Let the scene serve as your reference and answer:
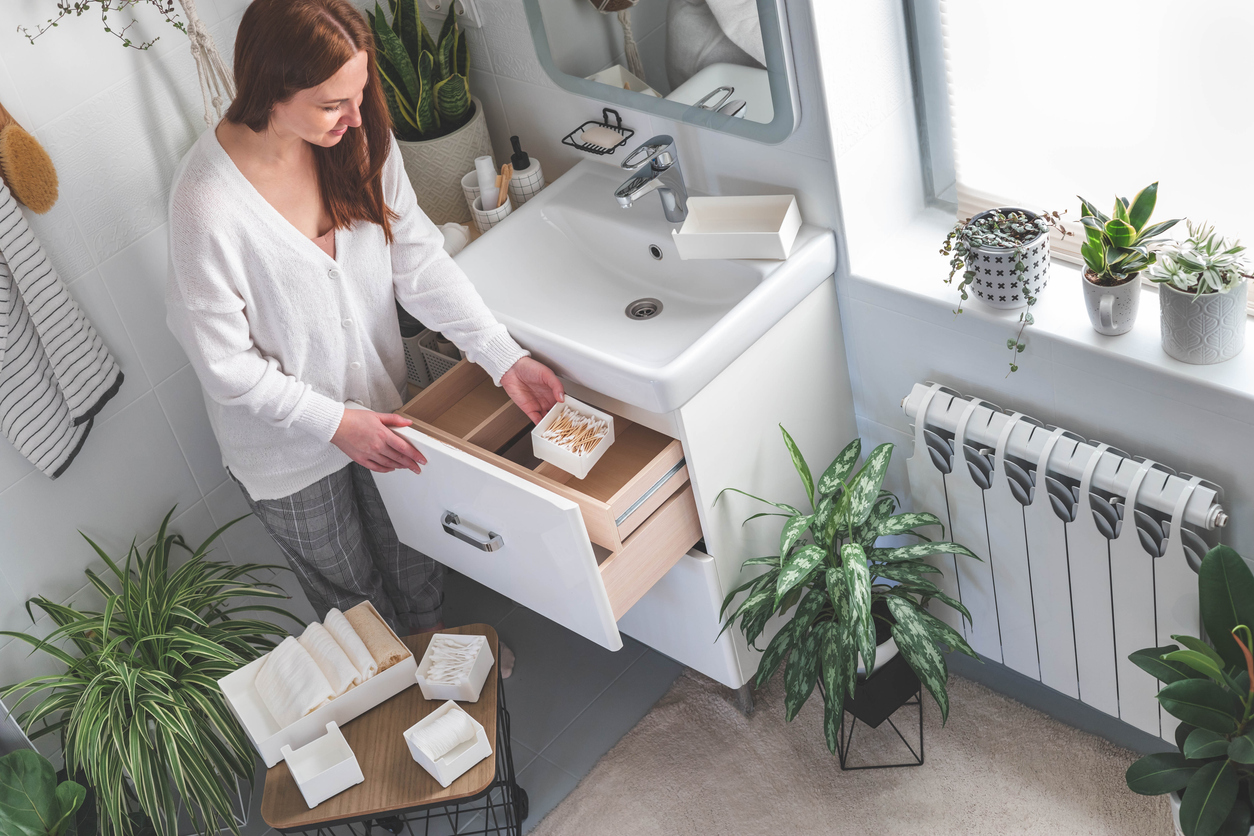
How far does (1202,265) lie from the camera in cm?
148

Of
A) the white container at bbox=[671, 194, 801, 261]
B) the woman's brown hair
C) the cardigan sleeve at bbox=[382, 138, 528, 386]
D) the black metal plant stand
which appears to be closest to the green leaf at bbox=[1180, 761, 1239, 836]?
the black metal plant stand

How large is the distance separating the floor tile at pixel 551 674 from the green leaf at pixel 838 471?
73 cm

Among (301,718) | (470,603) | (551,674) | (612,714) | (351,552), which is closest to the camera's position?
(301,718)

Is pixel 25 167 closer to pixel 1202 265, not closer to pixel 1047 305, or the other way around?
pixel 1047 305

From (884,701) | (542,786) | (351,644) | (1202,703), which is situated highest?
(351,644)

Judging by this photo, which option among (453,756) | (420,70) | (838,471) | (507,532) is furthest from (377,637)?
(420,70)

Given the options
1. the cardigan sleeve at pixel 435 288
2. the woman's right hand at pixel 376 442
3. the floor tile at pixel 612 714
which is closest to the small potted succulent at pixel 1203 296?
the cardigan sleeve at pixel 435 288

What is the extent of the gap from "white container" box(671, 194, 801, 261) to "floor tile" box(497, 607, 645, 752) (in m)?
0.95

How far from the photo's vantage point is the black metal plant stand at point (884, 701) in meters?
1.94

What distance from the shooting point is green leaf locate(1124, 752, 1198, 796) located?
164 centimetres

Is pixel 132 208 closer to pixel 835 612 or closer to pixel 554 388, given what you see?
pixel 554 388

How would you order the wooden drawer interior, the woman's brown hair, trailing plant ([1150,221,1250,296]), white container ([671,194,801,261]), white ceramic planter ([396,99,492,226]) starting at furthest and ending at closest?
white ceramic planter ([396,99,492,226]) → white container ([671,194,801,261]) → the wooden drawer interior → the woman's brown hair → trailing plant ([1150,221,1250,296])

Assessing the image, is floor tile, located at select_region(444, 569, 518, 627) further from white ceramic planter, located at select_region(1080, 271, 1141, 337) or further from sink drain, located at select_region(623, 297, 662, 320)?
white ceramic planter, located at select_region(1080, 271, 1141, 337)

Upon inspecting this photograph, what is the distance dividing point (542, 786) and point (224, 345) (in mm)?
1047
